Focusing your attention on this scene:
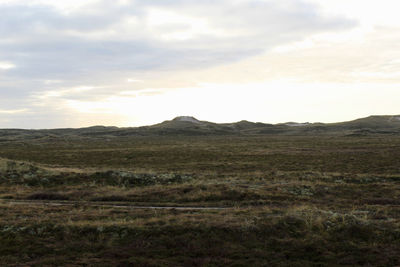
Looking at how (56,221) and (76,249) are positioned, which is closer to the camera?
(76,249)

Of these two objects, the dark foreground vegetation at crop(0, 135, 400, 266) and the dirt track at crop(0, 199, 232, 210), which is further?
the dirt track at crop(0, 199, 232, 210)

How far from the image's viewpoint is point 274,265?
1006 centimetres

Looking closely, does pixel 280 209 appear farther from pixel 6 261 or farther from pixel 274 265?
pixel 6 261

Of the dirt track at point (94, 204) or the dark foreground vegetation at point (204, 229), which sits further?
the dirt track at point (94, 204)

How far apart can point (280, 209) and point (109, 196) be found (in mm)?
10638

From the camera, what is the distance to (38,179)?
25.9 metres

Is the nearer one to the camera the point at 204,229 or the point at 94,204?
the point at 204,229

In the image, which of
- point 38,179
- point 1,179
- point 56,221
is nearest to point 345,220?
point 56,221

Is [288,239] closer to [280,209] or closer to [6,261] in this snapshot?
[280,209]

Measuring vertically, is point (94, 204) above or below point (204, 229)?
below

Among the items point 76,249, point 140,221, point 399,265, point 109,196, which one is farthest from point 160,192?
point 399,265

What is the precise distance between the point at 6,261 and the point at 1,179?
1872 centimetres

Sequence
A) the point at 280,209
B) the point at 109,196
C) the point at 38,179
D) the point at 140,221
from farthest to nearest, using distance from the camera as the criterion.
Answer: the point at 38,179, the point at 109,196, the point at 280,209, the point at 140,221

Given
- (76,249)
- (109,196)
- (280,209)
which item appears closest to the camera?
(76,249)
